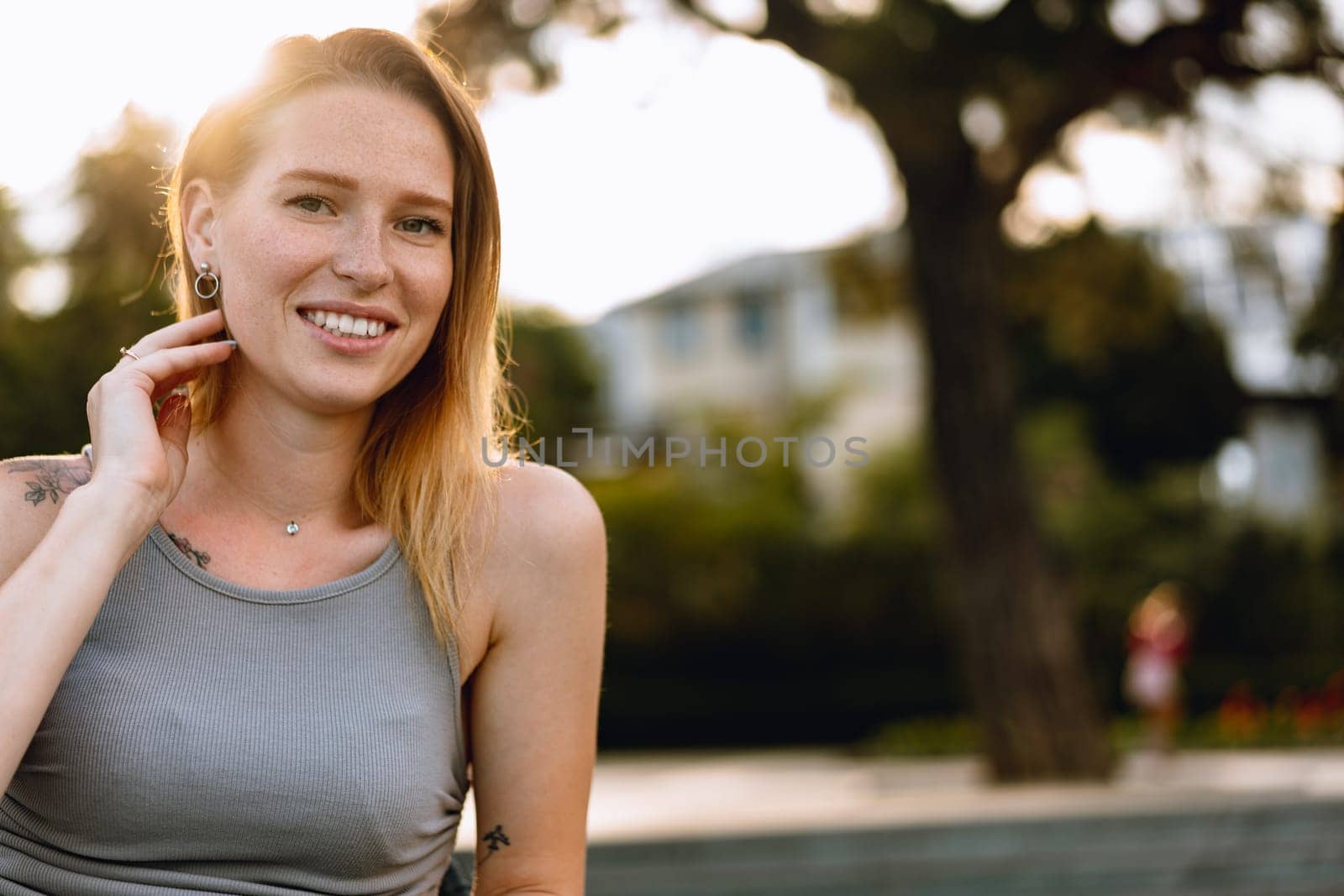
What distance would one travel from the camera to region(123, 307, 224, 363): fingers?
1752mm

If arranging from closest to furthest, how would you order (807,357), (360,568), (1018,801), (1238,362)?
(360,568), (1018,801), (1238,362), (807,357)

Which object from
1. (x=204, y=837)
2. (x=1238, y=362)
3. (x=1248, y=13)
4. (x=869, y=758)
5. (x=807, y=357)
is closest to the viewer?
(x=204, y=837)

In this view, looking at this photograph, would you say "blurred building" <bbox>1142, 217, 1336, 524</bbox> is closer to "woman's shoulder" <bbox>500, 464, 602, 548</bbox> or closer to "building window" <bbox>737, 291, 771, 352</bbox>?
"woman's shoulder" <bbox>500, 464, 602, 548</bbox>

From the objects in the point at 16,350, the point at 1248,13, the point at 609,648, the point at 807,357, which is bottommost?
the point at 609,648

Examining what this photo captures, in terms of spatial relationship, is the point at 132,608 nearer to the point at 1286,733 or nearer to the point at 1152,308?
the point at 1152,308

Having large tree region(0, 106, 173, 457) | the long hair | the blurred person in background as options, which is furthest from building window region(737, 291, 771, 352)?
the long hair

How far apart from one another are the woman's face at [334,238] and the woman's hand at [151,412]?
0.06 m

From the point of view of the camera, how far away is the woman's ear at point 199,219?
175cm

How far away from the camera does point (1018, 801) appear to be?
6016 mm

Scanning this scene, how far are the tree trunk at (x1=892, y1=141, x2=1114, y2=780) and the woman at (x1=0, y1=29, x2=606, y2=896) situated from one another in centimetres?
659

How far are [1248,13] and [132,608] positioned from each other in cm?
709

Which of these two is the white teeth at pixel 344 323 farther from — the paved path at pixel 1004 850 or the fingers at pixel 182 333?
the paved path at pixel 1004 850

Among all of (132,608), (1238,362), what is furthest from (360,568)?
(1238,362)

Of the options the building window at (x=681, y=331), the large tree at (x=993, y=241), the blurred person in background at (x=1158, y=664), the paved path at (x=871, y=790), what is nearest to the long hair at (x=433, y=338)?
the paved path at (x=871, y=790)
